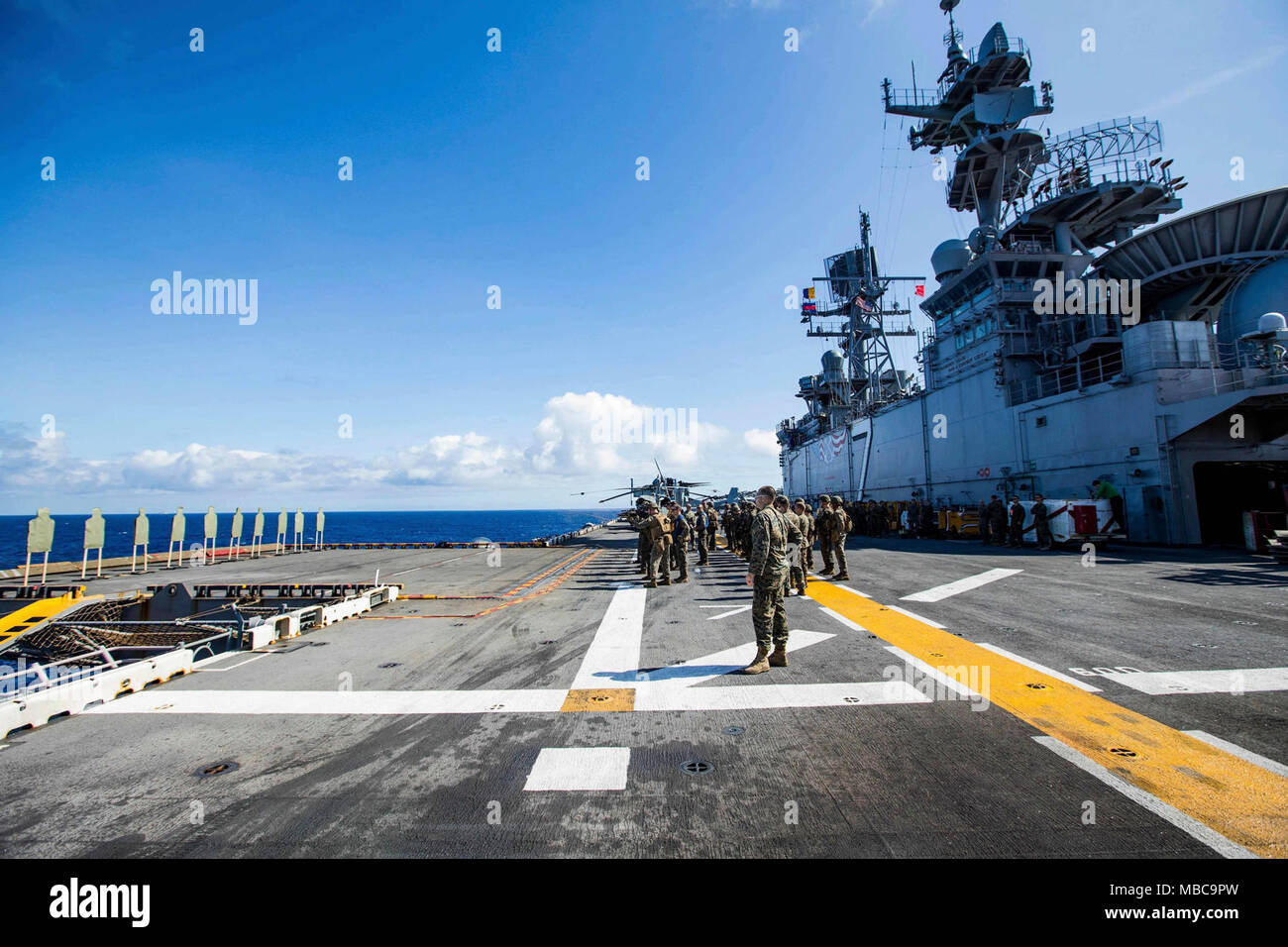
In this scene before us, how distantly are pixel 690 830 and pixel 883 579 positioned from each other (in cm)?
1056

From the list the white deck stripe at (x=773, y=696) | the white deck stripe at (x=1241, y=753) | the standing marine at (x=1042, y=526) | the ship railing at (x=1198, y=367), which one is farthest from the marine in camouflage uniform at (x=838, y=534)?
the ship railing at (x=1198, y=367)

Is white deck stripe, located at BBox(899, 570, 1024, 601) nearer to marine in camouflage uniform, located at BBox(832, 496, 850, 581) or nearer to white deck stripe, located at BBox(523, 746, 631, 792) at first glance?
marine in camouflage uniform, located at BBox(832, 496, 850, 581)

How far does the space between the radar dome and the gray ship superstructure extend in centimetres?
10

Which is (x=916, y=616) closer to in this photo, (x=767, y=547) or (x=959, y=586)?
(x=959, y=586)

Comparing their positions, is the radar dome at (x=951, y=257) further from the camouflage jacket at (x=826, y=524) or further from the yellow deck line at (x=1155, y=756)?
the yellow deck line at (x=1155, y=756)

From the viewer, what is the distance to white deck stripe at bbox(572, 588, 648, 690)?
5.58 metres

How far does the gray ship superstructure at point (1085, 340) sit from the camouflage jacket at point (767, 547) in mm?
18048

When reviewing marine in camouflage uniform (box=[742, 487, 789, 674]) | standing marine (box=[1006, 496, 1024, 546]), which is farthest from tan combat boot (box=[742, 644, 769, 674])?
standing marine (box=[1006, 496, 1024, 546])

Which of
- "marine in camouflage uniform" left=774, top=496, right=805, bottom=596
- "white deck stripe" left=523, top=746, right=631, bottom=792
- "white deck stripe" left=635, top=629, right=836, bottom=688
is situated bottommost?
"white deck stripe" left=635, top=629, right=836, bottom=688

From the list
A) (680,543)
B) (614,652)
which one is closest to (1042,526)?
(680,543)

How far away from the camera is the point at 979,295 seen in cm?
2620

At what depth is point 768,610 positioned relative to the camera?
5.94m

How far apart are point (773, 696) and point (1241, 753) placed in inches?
121
